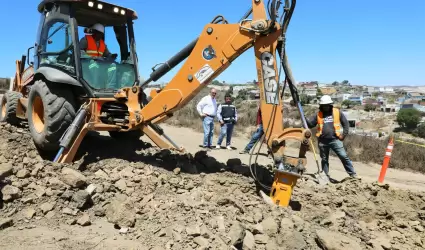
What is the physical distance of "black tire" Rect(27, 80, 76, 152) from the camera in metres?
5.88

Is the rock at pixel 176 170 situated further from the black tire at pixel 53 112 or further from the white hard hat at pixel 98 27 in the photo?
the white hard hat at pixel 98 27

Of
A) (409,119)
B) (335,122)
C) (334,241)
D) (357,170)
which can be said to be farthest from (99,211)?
(409,119)

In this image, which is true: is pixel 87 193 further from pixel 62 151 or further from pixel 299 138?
pixel 299 138

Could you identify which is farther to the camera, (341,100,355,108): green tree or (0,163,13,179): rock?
(341,100,355,108): green tree

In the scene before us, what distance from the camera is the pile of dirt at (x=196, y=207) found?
3998 millimetres

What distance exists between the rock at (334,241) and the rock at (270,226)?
454 mm

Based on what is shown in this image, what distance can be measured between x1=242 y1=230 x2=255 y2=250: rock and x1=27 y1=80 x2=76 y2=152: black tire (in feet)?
11.1

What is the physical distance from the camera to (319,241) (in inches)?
161

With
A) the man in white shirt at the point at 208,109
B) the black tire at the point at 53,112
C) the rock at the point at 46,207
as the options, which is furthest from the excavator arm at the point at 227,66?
the man in white shirt at the point at 208,109

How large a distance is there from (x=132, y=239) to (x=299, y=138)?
2.32m

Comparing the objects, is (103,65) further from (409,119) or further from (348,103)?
(348,103)

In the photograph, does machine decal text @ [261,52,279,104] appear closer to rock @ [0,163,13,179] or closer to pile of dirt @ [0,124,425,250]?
pile of dirt @ [0,124,425,250]

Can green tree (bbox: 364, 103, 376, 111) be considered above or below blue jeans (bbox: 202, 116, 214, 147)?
below

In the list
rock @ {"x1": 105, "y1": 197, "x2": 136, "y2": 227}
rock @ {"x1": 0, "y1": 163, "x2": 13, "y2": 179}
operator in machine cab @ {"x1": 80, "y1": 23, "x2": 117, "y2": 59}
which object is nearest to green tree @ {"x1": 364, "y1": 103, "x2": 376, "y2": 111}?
operator in machine cab @ {"x1": 80, "y1": 23, "x2": 117, "y2": 59}
